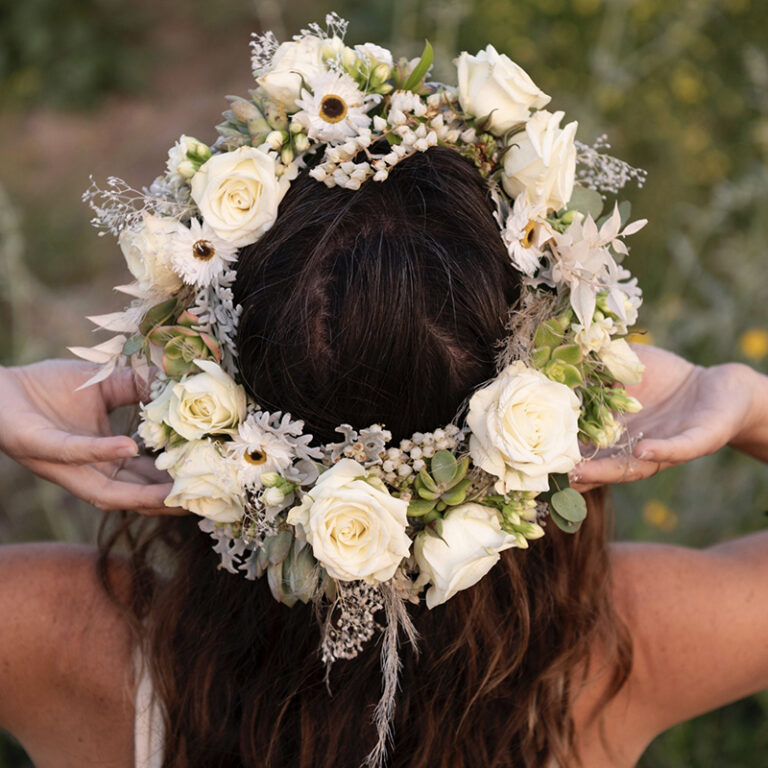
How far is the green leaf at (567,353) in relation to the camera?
133cm

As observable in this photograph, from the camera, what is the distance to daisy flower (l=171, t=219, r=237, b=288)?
132 cm

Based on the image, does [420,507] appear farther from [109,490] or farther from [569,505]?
[109,490]

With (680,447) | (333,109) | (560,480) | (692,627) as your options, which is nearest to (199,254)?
(333,109)

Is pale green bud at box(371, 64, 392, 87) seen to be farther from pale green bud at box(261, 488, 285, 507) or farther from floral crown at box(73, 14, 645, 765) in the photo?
pale green bud at box(261, 488, 285, 507)

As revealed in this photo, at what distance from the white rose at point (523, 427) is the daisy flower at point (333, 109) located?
0.45m

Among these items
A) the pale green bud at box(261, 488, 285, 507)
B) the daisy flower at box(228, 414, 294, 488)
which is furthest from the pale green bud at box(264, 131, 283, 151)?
the pale green bud at box(261, 488, 285, 507)

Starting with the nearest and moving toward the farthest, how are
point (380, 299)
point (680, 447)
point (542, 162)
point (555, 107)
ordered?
point (380, 299)
point (542, 162)
point (680, 447)
point (555, 107)

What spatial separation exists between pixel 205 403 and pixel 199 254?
232mm

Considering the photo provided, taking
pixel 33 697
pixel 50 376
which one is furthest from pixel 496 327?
pixel 33 697

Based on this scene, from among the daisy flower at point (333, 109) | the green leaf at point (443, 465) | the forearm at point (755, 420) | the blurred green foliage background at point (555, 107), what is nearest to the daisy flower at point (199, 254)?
the daisy flower at point (333, 109)

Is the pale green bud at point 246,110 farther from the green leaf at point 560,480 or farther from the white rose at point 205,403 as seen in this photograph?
the green leaf at point 560,480

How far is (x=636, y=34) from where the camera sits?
502 centimetres

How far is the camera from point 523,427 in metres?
1.23

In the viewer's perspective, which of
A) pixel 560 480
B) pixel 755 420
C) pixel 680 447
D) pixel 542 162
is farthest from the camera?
pixel 755 420
